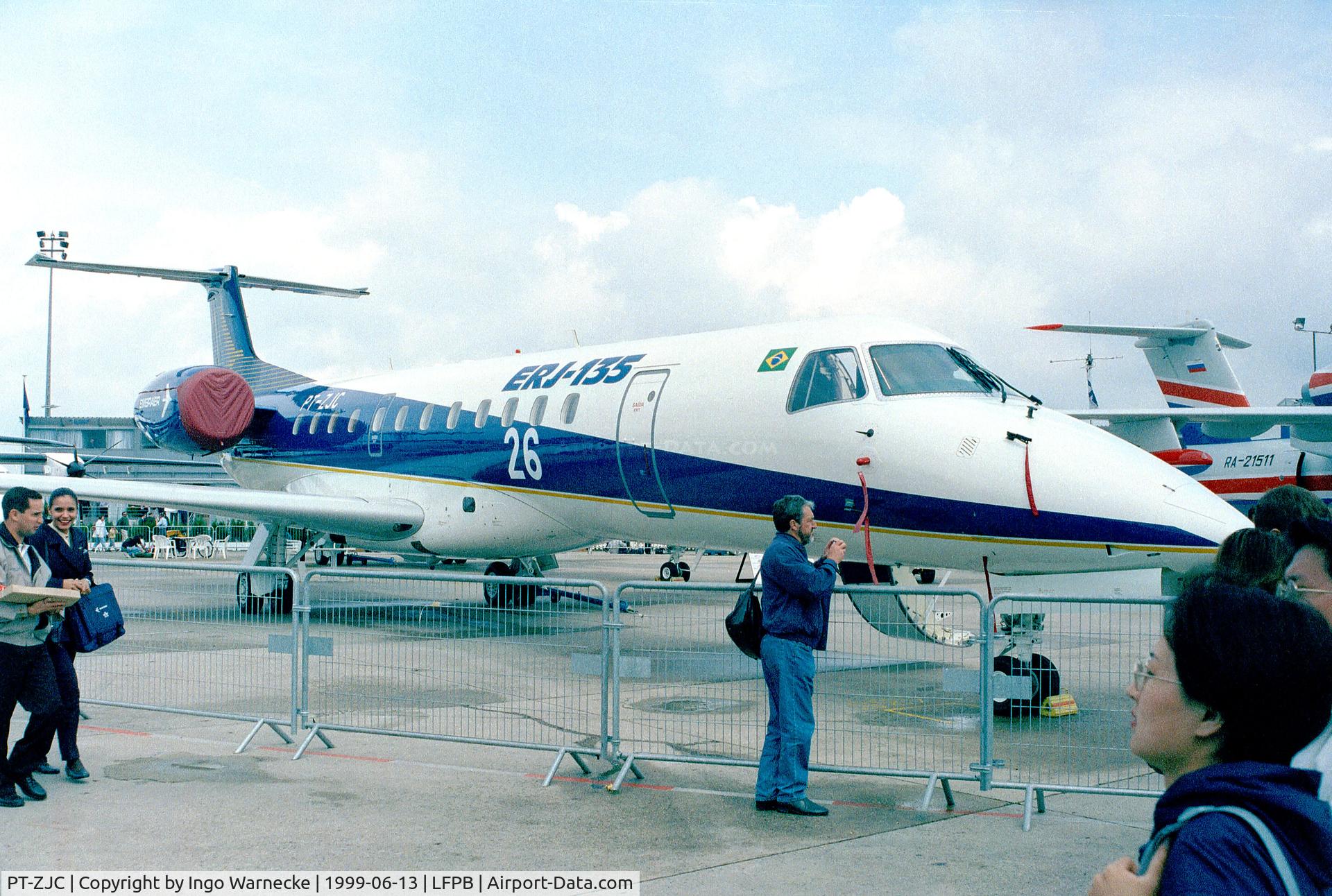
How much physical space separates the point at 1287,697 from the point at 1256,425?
22971 millimetres

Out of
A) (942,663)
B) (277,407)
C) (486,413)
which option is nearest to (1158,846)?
(942,663)

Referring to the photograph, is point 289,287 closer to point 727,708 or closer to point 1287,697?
point 727,708

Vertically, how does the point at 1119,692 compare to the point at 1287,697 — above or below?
below

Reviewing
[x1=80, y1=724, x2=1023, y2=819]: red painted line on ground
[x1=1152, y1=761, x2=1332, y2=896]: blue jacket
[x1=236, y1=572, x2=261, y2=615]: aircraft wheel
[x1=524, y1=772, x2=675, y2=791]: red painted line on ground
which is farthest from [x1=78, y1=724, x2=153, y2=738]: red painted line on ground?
[x1=1152, y1=761, x2=1332, y2=896]: blue jacket

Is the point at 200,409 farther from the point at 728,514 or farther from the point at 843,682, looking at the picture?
the point at 843,682

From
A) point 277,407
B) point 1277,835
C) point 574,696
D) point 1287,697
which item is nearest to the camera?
point 1277,835

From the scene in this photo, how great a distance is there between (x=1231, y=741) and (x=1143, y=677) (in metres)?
0.15

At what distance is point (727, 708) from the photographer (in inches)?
293

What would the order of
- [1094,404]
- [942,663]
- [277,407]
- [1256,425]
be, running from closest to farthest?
[942,663]
[277,407]
[1256,425]
[1094,404]

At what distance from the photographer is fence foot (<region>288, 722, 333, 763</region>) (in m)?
7.05

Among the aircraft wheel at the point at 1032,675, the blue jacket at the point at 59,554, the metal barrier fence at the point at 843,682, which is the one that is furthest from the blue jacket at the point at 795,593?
the blue jacket at the point at 59,554

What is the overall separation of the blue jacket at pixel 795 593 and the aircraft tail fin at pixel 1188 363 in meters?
21.7

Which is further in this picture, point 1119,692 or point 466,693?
point 466,693

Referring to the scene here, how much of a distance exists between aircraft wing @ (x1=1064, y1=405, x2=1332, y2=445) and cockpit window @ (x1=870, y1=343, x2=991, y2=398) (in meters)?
11.9
